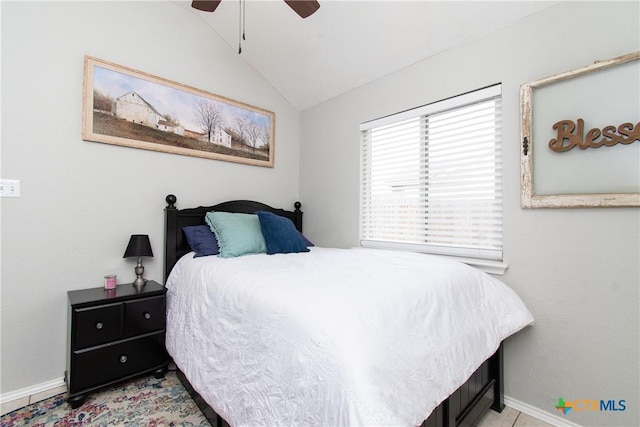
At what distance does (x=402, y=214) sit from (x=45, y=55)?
282 centimetres

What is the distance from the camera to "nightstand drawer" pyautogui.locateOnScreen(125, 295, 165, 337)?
75.2 inches

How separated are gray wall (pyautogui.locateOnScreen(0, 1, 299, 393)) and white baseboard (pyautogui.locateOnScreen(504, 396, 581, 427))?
2.69 meters

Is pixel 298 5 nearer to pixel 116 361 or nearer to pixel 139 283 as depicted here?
pixel 139 283

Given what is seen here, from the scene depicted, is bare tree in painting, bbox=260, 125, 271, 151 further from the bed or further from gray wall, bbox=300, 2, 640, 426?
gray wall, bbox=300, 2, 640, 426

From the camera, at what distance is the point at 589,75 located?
1594mm

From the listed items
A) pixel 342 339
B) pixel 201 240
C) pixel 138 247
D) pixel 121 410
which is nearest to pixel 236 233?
pixel 201 240

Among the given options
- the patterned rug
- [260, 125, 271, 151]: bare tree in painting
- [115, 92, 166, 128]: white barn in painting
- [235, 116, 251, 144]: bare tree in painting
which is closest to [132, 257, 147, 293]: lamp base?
the patterned rug

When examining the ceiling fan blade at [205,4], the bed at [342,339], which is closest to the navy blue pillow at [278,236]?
the bed at [342,339]

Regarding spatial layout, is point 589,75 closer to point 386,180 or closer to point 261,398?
point 386,180

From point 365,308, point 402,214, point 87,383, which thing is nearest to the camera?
point 365,308

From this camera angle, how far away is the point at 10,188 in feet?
6.05

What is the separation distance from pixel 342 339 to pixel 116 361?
1.73 metres

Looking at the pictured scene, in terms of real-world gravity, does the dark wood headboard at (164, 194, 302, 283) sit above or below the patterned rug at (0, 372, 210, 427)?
above

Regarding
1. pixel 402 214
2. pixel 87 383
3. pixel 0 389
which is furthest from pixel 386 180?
pixel 0 389
